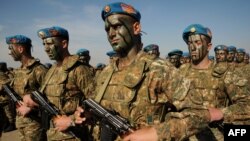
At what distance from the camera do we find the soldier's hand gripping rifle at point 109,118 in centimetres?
275

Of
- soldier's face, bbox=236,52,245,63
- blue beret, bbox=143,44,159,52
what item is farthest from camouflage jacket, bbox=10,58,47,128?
soldier's face, bbox=236,52,245,63

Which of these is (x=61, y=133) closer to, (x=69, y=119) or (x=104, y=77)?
(x=69, y=119)

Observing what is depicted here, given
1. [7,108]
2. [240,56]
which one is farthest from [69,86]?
[240,56]

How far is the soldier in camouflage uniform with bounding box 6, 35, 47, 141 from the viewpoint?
624 cm

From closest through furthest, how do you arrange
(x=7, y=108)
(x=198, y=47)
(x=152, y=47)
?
(x=198, y=47)
(x=7, y=108)
(x=152, y=47)

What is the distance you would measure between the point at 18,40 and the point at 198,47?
451cm

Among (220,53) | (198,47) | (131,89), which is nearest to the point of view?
(131,89)

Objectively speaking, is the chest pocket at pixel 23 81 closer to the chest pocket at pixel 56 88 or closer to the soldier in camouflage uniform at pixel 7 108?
the chest pocket at pixel 56 88

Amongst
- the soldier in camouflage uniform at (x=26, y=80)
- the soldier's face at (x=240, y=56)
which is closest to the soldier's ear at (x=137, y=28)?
the soldier in camouflage uniform at (x=26, y=80)

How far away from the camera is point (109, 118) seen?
9.55 ft

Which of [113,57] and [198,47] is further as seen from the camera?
[198,47]

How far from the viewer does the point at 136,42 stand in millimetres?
3295

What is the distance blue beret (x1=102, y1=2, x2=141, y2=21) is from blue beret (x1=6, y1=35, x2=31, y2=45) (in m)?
4.68

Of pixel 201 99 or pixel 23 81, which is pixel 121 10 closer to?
pixel 201 99
